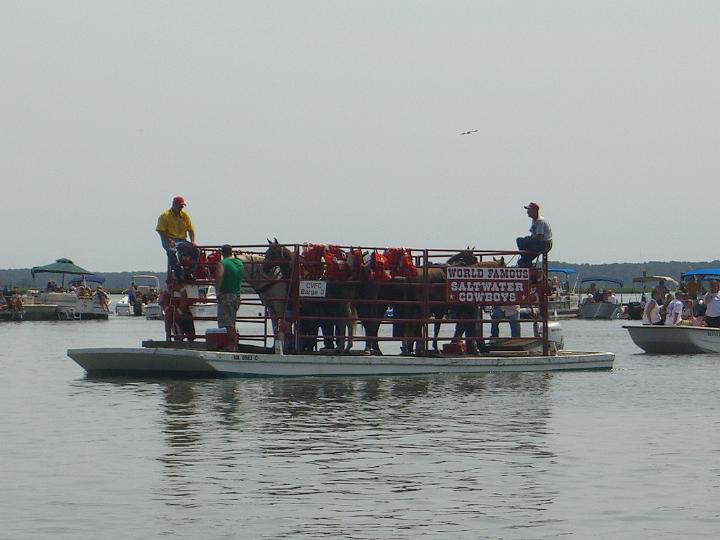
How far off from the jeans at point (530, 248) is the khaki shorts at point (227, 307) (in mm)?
5458

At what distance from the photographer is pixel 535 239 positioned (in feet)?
84.0

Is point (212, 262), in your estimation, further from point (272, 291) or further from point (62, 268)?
point (62, 268)

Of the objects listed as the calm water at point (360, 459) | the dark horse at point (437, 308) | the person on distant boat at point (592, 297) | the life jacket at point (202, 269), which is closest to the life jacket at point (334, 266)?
the dark horse at point (437, 308)

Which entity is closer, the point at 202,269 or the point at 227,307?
the point at 227,307

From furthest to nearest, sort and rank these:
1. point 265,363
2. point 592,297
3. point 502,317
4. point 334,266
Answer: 1. point 592,297
2. point 502,317
3. point 334,266
4. point 265,363

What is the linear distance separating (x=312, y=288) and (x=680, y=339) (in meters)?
13.2

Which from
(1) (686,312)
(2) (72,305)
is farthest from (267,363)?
(2) (72,305)

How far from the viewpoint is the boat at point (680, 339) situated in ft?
111

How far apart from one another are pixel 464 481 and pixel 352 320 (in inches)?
446

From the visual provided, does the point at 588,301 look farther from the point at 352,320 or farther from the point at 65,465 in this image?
the point at 65,465

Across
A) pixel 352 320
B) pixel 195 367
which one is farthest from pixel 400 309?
pixel 195 367

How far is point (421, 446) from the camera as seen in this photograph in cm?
1562

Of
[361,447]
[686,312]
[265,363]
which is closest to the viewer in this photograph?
[361,447]

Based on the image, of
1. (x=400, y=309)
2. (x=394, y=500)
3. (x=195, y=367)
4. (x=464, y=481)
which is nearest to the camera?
(x=394, y=500)
